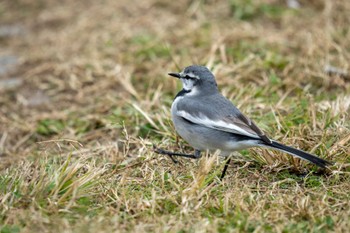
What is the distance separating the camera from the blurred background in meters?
6.34

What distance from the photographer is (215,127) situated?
15.4 ft

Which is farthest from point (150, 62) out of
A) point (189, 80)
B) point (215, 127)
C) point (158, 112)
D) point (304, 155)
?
point (304, 155)

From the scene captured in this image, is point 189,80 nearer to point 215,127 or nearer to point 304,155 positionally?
point 215,127

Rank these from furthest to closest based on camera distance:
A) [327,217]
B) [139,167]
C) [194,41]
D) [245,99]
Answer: [194,41]
[245,99]
[139,167]
[327,217]

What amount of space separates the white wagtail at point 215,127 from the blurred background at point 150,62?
0.74 metres

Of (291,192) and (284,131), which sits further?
(284,131)

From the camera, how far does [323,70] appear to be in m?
7.13

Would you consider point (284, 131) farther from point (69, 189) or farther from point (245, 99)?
point (69, 189)

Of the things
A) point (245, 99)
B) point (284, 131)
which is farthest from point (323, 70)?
point (284, 131)

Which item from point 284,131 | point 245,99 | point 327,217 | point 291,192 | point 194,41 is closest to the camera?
point 327,217

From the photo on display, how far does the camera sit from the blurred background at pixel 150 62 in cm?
634

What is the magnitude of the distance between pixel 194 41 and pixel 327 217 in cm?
446

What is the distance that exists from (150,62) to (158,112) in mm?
1644

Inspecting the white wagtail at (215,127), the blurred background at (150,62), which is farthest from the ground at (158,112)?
the white wagtail at (215,127)
